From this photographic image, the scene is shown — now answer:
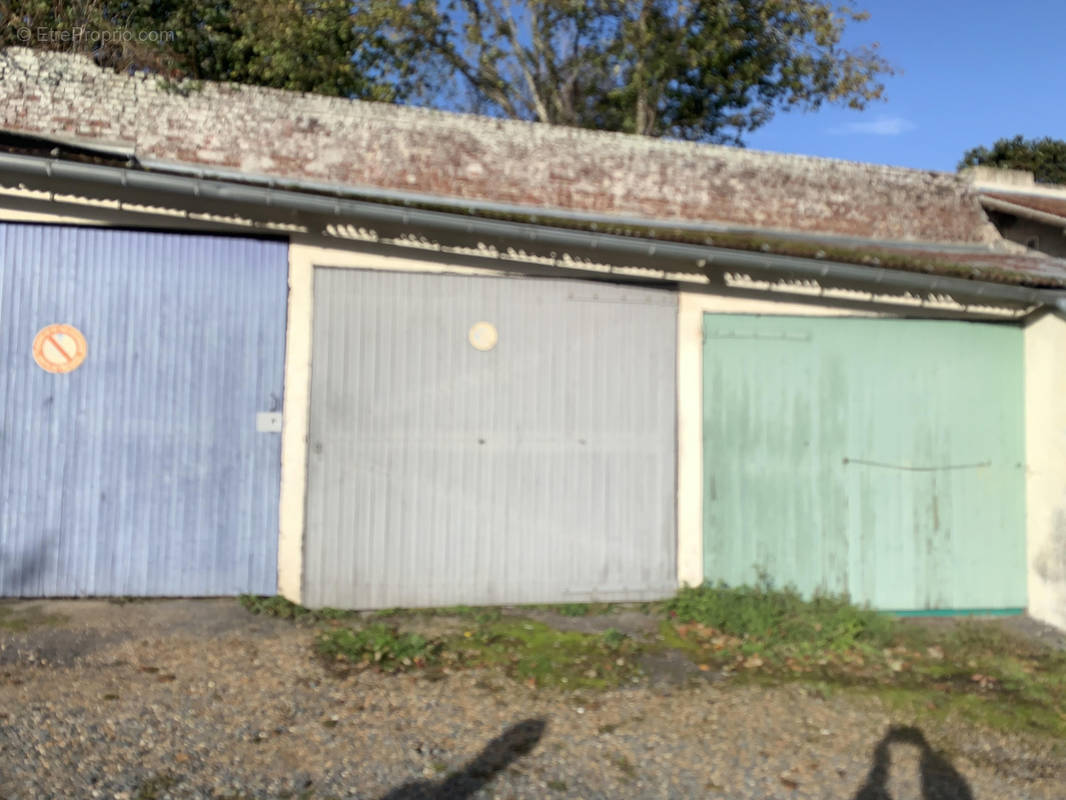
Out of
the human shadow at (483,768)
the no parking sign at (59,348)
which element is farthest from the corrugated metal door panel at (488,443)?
the human shadow at (483,768)

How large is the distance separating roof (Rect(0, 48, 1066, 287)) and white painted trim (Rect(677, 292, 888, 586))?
1.21 meters

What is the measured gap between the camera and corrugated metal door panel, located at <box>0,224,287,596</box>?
227 inches

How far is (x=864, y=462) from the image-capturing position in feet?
21.3

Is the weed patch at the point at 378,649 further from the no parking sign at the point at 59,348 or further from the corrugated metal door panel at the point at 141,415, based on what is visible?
the no parking sign at the point at 59,348

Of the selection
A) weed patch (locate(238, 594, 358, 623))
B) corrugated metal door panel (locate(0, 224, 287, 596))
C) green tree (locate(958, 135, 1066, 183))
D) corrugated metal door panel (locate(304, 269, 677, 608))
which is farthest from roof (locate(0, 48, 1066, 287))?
green tree (locate(958, 135, 1066, 183))

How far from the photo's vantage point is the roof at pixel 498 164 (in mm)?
8219

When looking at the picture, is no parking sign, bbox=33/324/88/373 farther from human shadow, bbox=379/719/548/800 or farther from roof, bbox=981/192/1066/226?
roof, bbox=981/192/1066/226

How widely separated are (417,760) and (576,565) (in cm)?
260

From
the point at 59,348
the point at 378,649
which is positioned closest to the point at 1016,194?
the point at 378,649

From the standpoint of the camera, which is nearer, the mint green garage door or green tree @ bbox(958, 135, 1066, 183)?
the mint green garage door

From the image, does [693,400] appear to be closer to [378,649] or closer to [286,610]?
[378,649]

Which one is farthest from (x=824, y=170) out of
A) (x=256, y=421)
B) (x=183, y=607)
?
(x=183, y=607)

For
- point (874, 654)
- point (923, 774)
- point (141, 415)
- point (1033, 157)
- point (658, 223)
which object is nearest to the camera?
point (923, 774)

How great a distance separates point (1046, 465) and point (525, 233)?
4.39 m
